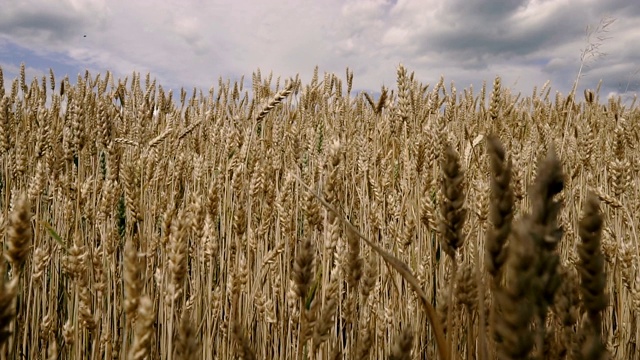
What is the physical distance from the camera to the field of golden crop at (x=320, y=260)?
0.45 m

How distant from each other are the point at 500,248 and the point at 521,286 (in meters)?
0.09

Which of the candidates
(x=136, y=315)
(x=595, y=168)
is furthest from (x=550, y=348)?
(x=595, y=168)

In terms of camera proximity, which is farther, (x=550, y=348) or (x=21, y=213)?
(x=550, y=348)

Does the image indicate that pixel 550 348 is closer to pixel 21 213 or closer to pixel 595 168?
pixel 21 213

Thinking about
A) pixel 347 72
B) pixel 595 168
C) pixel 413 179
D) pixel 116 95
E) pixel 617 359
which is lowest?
pixel 617 359

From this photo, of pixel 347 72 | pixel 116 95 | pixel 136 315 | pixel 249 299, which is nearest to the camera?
pixel 136 315

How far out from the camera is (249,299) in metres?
1.48

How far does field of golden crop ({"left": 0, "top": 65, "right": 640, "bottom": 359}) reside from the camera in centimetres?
45

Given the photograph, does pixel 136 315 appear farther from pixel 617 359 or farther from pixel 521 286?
pixel 617 359

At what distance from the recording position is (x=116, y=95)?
4219 millimetres

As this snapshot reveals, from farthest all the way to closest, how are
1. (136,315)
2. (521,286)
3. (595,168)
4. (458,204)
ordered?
(595,168), (136,315), (458,204), (521,286)

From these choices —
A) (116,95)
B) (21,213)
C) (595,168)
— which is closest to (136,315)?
(21,213)

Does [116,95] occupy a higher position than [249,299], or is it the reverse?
[116,95]

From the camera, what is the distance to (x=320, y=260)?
1.85m
